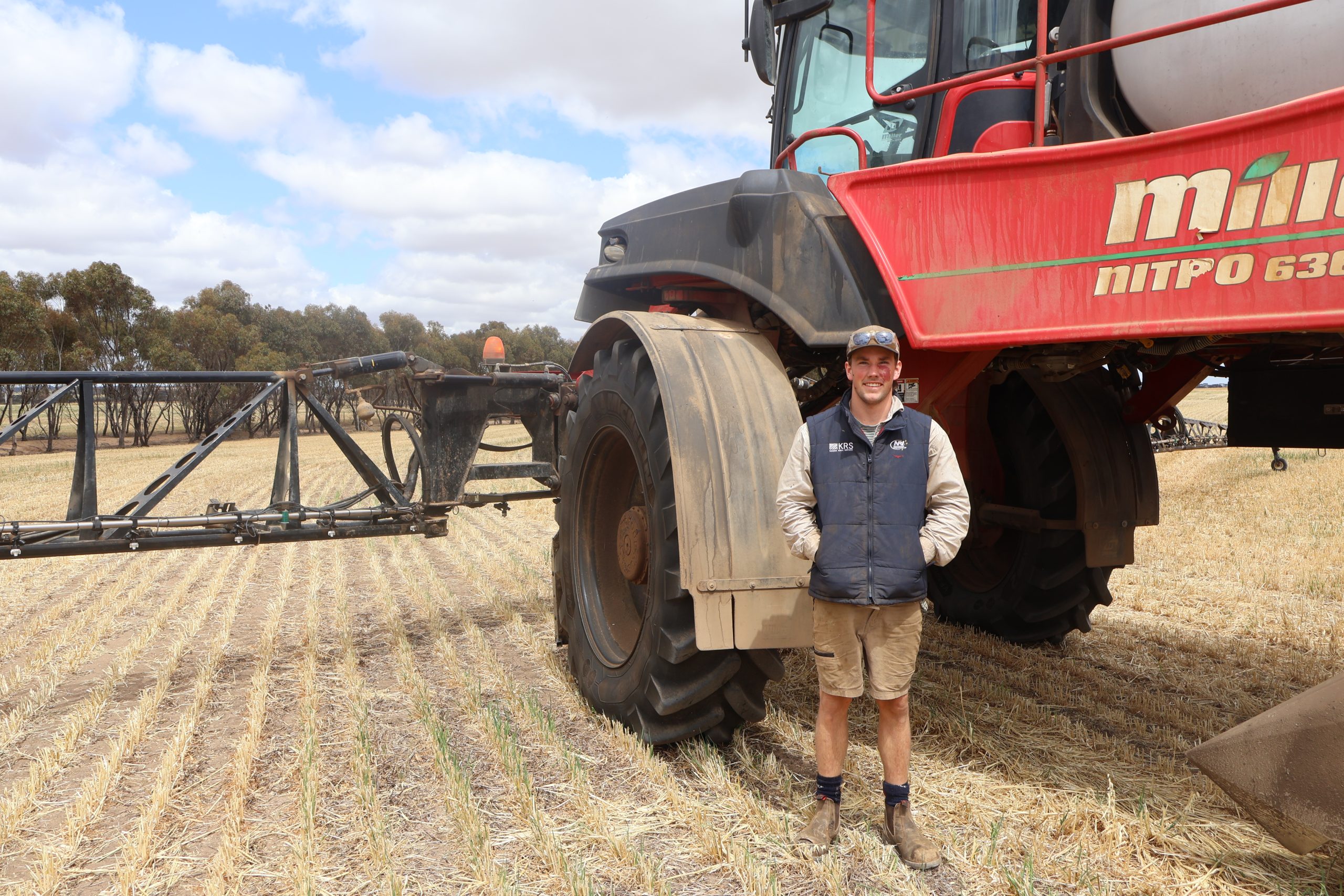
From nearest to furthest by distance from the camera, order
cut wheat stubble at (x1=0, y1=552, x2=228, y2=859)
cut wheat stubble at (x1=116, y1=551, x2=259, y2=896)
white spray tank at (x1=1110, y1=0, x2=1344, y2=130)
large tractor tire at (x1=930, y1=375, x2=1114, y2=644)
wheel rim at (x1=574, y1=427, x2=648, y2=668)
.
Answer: white spray tank at (x1=1110, y1=0, x2=1344, y2=130) < cut wheat stubble at (x1=116, y1=551, x2=259, y2=896) < cut wheat stubble at (x1=0, y1=552, x2=228, y2=859) < wheel rim at (x1=574, y1=427, x2=648, y2=668) < large tractor tire at (x1=930, y1=375, x2=1114, y2=644)

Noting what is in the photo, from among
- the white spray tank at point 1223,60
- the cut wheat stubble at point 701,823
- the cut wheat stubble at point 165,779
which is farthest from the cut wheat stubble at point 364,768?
the white spray tank at point 1223,60

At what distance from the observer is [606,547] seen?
13.5 ft

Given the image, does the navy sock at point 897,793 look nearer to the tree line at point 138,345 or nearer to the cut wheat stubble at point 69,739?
the cut wheat stubble at point 69,739

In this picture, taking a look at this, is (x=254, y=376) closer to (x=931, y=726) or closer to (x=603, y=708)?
(x=603, y=708)

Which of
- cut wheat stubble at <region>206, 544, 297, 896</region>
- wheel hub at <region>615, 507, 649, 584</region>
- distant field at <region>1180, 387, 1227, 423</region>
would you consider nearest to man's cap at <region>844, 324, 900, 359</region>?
wheel hub at <region>615, 507, 649, 584</region>

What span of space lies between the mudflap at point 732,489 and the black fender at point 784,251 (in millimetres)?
263

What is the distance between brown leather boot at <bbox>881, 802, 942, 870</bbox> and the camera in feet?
8.56

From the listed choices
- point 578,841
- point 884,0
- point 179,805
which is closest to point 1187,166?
point 884,0

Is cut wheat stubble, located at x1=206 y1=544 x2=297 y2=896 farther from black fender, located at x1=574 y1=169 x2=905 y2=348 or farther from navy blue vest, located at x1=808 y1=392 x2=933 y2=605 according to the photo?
black fender, located at x1=574 y1=169 x2=905 y2=348

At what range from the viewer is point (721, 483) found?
305 centimetres

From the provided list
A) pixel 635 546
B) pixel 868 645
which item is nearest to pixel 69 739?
pixel 635 546

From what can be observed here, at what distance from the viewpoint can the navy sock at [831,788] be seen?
2785 mm

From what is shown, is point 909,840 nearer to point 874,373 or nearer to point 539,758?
point 874,373

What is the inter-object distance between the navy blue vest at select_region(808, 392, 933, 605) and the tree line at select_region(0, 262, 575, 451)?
22303mm
